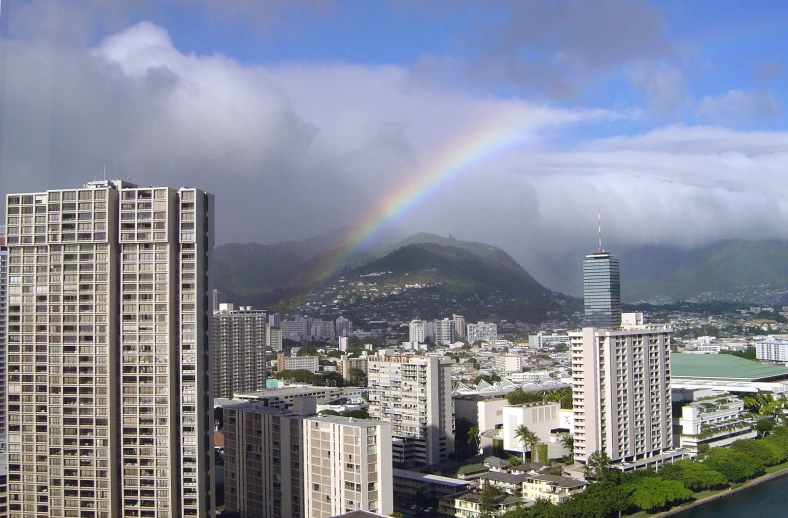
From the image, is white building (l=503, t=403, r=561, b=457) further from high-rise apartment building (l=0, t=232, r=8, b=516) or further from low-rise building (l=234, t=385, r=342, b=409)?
high-rise apartment building (l=0, t=232, r=8, b=516)

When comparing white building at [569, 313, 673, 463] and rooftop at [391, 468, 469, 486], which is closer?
rooftop at [391, 468, 469, 486]

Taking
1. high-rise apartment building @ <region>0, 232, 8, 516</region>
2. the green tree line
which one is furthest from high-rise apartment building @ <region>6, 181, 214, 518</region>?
the green tree line

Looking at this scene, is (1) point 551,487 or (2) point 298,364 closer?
(1) point 551,487

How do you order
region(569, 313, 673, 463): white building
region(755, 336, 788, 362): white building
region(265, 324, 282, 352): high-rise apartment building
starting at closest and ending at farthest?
region(569, 313, 673, 463): white building
region(755, 336, 788, 362): white building
region(265, 324, 282, 352): high-rise apartment building

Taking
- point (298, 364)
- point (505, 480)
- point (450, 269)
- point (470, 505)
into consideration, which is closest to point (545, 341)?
point (298, 364)

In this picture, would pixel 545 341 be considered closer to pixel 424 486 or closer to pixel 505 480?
pixel 505 480

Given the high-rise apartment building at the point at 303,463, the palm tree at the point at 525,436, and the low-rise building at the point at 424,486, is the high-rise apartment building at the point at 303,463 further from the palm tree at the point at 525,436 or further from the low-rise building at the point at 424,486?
the palm tree at the point at 525,436
